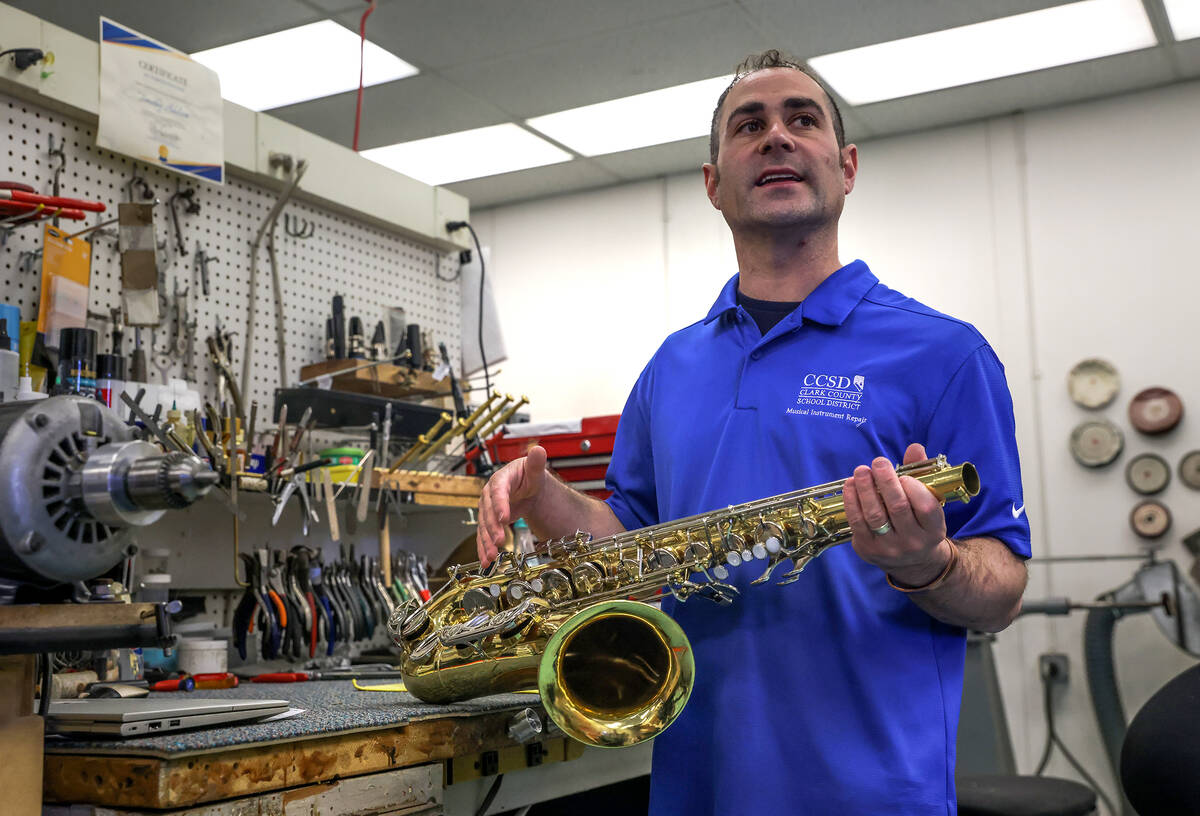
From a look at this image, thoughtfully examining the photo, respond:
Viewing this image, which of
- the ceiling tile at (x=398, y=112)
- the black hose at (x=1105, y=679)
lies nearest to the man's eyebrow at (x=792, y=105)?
the ceiling tile at (x=398, y=112)

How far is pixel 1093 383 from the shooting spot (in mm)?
5055

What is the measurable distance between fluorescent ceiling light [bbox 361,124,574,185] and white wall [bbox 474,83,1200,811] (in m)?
1.04

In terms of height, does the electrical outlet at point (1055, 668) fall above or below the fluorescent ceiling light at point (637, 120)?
below

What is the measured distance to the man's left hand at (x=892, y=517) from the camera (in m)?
1.13

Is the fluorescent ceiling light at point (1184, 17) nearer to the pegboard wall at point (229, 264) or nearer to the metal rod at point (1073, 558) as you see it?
the metal rod at point (1073, 558)

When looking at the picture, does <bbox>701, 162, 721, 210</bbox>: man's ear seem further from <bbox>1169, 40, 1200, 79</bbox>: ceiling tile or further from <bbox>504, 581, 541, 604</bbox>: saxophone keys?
<bbox>1169, 40, 1200, 79</bbox>: ceiling tile

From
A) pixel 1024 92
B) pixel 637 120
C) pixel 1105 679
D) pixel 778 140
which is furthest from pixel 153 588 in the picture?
pixel 1024 92

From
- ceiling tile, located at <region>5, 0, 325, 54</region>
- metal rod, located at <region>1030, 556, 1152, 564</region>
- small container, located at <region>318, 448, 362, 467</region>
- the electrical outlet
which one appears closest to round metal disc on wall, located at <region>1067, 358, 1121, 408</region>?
metal rod, located at <region>1030, 556, 1152, 564</region>

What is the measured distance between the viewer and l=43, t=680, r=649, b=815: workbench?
1.13 meters

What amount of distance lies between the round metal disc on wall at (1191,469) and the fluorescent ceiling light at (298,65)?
3841mm

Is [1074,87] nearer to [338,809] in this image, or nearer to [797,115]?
[797,115]

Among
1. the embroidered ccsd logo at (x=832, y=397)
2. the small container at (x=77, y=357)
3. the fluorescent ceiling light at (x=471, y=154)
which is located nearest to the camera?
the embroidered ccsd logo at (x=832, y=397)

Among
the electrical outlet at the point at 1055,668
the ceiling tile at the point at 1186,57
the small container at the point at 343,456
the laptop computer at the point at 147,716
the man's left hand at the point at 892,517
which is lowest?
the electrical outlet at the point at 1055,668

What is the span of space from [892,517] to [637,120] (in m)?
4.60
